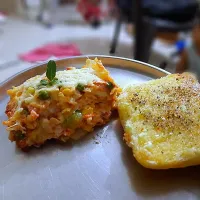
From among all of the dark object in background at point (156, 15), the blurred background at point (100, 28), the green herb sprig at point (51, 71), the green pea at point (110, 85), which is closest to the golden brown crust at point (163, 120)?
the green pea at point (110, 85)

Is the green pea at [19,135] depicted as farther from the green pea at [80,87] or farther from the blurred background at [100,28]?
the blurred background at [100,28]

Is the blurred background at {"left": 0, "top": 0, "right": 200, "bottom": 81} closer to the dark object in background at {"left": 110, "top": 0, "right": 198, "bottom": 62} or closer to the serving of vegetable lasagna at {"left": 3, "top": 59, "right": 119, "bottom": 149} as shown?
the dark object in background at {"left": 110, "top": 0, "right": 198, "bottom": 62}

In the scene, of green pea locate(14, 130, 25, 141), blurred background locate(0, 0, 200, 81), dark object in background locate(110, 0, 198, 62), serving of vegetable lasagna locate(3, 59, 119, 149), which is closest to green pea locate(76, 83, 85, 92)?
serving of vegetable lasagna locate(3, 59, 119, 149)

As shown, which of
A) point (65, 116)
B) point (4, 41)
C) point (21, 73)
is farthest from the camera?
point (4, 41)

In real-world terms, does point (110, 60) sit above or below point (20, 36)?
above

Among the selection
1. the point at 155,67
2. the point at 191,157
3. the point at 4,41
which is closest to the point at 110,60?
the point at 155,67

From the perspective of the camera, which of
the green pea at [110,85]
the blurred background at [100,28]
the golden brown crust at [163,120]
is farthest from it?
the blurred background at [100,28]

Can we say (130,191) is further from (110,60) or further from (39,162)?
(110,60)

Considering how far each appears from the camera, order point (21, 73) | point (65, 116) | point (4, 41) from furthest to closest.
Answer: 1. point (4, 41)
2. point (21, 73)
3. point (65, 116)
